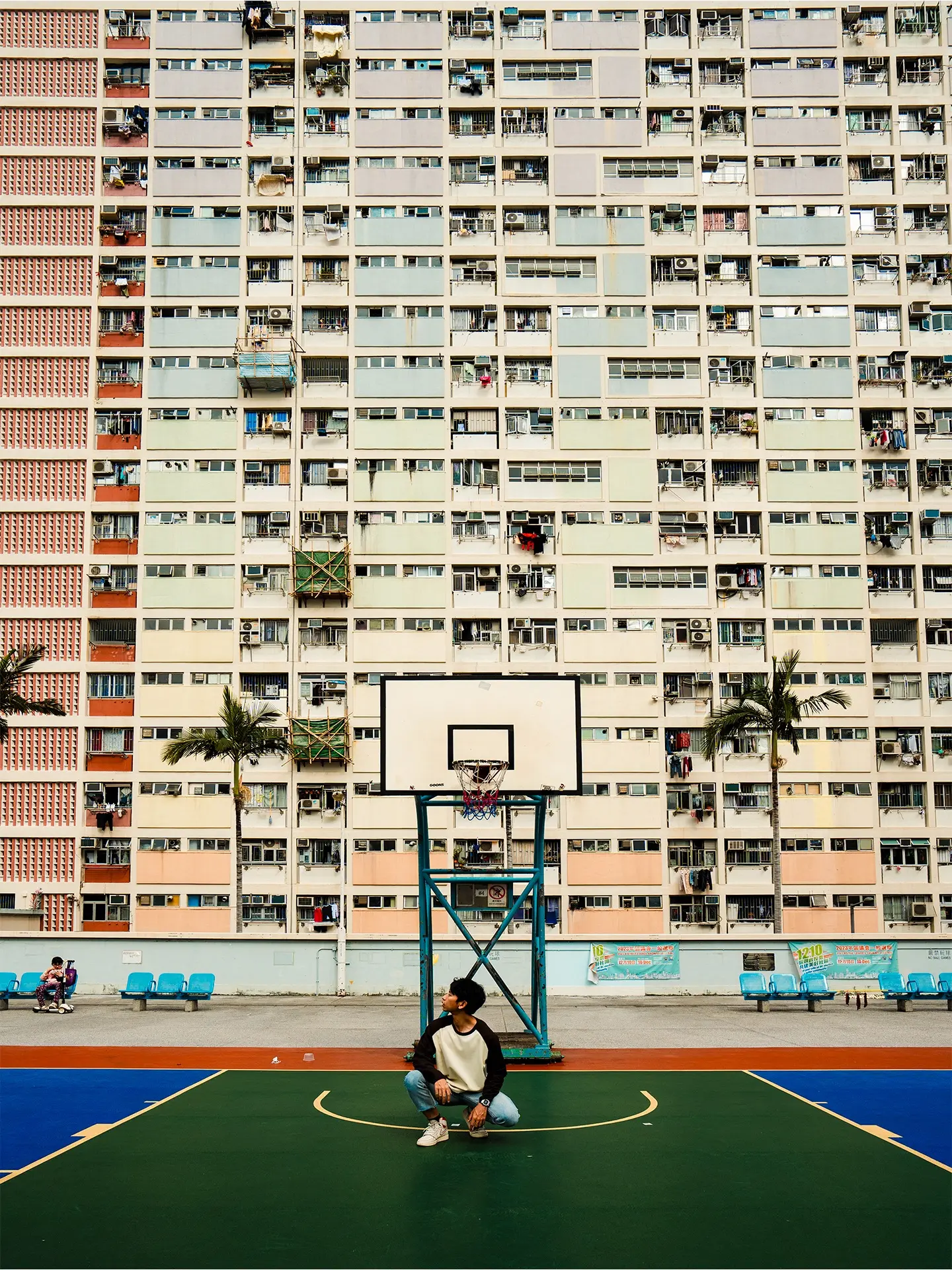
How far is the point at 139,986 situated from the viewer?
29594mm

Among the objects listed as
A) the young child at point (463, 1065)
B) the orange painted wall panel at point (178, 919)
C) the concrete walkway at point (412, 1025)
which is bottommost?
the concrete walkway at point (412, 1025)

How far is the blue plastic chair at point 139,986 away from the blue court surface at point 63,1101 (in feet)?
33.4

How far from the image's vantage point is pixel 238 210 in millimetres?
45500

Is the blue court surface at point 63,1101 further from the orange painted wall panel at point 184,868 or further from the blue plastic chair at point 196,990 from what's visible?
the orange painted wall panel at point 184,868

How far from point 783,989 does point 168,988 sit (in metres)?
16.6

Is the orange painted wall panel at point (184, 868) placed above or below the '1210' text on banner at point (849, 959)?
above

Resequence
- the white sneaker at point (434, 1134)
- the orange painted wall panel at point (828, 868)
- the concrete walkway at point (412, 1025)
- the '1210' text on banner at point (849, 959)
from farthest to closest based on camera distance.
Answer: the orange painted wall panel at point (828, 868) < the '1210' text on banner at point (849, 959) < the concrete walkway at point (412, 1025) < the white sneaker at point (434, 1134)

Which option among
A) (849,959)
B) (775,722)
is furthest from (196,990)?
(775,722)

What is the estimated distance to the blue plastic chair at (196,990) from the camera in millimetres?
29391

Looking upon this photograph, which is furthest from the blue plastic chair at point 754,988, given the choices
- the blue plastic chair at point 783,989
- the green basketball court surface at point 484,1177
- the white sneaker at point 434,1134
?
the white sneaker at point 434,1134

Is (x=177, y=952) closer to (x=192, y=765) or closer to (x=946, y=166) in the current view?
(x=192, y=765)

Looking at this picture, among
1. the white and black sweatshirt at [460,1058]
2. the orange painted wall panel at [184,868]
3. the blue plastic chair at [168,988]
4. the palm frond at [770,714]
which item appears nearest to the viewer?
Result: the white and black sweatshirt at [460,1058]

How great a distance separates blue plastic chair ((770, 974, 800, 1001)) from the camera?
93.9 ft

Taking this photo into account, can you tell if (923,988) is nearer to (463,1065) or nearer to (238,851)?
(463,1065)
